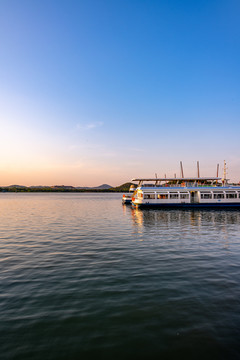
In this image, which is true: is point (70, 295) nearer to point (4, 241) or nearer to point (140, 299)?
point (140, 299)

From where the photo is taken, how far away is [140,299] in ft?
28.0

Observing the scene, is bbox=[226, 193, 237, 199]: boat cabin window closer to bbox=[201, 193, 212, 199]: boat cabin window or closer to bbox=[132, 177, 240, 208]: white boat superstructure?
bbox=[132, 177, 240, 208]: white boat superstructure

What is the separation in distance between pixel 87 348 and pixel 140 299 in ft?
10.6

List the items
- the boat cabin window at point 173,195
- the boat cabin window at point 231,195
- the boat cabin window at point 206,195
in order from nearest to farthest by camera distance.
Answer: the boat cabin window at point 173,195
the boat cabin window at point 231,195
the boat cabin window at point 206,195

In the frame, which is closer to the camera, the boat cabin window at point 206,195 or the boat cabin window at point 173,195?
the boat cabin window at point 173,195

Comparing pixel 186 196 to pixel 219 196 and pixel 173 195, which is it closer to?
pixel 173 195

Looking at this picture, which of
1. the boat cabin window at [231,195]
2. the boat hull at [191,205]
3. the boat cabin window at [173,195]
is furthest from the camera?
the boat cabin window at [231,195]

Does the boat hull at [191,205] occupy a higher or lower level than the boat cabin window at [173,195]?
lower

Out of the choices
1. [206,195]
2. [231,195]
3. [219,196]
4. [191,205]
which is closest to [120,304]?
[191,205]

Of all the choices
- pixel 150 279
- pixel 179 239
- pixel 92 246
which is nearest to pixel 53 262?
pixel 92 246

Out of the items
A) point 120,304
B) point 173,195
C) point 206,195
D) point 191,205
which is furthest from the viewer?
point 206,195

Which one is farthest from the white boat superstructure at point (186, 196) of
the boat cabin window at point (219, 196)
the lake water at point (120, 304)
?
the lake water at point (120, 304)

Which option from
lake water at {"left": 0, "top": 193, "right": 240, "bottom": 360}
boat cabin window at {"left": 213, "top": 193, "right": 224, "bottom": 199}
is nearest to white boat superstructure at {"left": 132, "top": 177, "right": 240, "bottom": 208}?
boat cabin window at {"left": 213, "top": 193, "right": 224, "bottom": 199}

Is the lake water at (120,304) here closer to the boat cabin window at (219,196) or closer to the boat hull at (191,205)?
the boat hull at (191,205)
